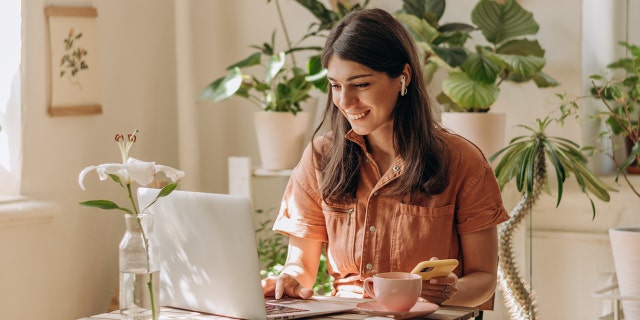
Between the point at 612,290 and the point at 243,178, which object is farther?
the point at 243,178

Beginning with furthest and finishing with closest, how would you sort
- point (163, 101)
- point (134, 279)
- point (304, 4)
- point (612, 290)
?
point (163, 101) < point (304, 4) < point (612, 290) < point (134, 279)

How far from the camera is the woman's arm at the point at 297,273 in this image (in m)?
2.01

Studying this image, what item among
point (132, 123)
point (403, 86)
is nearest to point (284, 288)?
point (403, 86)

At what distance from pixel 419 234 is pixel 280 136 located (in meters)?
1.45

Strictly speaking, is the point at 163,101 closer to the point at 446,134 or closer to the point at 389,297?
the point at 446,134

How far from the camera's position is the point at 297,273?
7.13ft

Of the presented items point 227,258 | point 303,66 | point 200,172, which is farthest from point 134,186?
point 227,258

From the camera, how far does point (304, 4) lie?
11.4ft

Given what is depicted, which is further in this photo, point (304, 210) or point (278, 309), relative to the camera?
point (304, 210)

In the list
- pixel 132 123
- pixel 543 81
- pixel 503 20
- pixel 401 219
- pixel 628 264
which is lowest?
pixel 628 264

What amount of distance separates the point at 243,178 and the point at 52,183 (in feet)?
2.49

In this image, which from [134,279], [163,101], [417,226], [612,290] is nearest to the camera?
[134,279]

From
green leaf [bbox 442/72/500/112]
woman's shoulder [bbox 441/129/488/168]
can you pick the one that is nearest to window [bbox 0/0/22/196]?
green leaf [bbox 442/72/500/112]

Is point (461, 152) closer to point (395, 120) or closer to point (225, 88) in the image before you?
point (395, 120)
